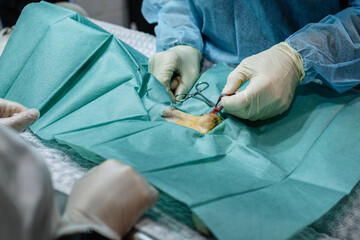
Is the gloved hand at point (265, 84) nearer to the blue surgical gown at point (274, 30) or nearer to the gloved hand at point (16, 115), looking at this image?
the blue surgical gown at point (274, 30)

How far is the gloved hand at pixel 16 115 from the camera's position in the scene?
2.65 feet

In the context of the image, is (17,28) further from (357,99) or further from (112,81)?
(357,99)

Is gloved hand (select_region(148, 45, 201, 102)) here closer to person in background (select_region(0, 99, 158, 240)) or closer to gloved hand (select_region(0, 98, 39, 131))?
gloved hand (select_region(0, 98, 39, 131))

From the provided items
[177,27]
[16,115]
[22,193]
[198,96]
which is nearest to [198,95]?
[198,96]

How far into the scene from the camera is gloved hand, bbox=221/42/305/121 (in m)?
0.95

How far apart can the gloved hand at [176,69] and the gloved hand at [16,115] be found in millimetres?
482

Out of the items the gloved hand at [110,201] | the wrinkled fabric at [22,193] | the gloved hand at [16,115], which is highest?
the wrinkled fabric at [22,193]

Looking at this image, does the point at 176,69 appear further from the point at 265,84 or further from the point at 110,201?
the point at 110,201

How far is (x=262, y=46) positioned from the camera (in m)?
1.28

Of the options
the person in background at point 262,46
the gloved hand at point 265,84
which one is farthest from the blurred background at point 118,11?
the gloved hand at point 265,84

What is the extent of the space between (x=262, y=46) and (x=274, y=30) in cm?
8

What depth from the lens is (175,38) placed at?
1.44 m

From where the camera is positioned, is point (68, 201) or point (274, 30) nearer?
point (68, 201)

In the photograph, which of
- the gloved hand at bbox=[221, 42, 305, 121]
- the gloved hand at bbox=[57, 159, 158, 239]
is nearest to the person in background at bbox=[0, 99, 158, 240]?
the gloved hand at bbox=[57, 159, 158, 239]
